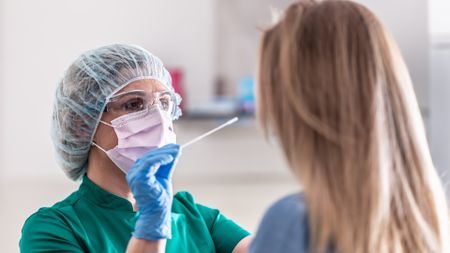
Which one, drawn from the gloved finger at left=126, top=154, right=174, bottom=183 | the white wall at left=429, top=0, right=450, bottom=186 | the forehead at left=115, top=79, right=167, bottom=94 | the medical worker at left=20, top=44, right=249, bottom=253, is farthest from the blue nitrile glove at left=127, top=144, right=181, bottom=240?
the white wall at left=429, top=0, right=450, bottom=186

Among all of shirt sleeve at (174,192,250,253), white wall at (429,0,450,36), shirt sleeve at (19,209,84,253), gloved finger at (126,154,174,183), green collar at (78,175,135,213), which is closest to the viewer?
gloved finger at (126,154,174,183)

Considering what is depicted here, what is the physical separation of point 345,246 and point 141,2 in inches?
153

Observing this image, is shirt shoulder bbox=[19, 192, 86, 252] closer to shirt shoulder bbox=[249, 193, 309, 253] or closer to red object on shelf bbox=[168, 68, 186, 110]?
shirt shoulder bbox=[249, 193, 309, 253]

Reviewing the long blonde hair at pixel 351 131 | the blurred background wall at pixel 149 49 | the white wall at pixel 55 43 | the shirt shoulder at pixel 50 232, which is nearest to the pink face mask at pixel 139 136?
the shirt shoulder at pixel 50 232

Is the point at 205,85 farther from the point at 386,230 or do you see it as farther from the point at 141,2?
the point at 386,230

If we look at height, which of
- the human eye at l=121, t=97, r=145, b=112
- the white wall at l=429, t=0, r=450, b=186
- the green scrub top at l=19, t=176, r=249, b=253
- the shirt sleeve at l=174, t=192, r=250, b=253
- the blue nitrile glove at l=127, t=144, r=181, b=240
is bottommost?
the white wall at l=429, t=0, r=450, b=186

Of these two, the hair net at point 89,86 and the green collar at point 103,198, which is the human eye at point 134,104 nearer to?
the hair net at point 89,86

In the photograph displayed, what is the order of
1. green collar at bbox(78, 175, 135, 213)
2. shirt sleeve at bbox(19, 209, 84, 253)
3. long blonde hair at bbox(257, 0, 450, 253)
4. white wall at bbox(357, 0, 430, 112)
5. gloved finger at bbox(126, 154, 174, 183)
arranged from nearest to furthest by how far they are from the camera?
long blonde hair at bbox(257, 0, 450, 253)
gloved finger at bbox(126, 154, 174, 183)
shirt sleeve at bbox(19, 209, 84, 253)
green collar at bbox(78, 175, 135, 213)
white wall at bbox(357, 0, 430, 112)

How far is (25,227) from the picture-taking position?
1.65m

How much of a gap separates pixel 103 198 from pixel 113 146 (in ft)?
0.47

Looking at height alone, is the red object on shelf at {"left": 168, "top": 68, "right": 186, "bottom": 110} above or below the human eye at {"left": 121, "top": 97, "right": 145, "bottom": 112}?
below

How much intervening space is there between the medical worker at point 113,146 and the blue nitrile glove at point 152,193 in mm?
181

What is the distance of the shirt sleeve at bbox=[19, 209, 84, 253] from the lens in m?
1.58

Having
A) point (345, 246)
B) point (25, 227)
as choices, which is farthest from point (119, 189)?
point (345, 246)
